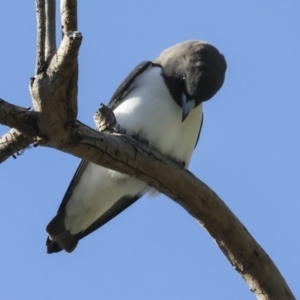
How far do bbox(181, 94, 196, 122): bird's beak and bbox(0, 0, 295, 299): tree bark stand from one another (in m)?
1.35

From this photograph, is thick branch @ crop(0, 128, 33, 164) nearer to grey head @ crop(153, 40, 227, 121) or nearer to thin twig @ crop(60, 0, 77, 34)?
thin twig @ crop(60, 0, 77, 34)

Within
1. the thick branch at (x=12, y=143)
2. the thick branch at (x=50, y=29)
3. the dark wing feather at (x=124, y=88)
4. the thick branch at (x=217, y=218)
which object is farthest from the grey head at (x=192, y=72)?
the thick branch at (x=50, y=29)

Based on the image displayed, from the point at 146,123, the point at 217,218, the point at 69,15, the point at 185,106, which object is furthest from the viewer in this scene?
the point at 185,106

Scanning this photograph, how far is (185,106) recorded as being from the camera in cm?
682

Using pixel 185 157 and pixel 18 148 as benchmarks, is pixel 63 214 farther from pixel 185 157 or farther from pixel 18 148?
pixel 18 148

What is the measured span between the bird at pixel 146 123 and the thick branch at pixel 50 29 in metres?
2.20

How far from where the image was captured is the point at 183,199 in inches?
217

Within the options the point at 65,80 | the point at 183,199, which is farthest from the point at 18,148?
the point at 183,199

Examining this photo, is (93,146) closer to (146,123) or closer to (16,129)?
(16,129)

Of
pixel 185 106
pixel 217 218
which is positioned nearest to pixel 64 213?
pixel 185 106

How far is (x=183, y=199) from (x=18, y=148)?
1278mm

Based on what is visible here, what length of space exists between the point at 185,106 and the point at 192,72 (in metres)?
0.49

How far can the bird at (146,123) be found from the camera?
22.1ft

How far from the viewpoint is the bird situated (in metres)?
6.73
